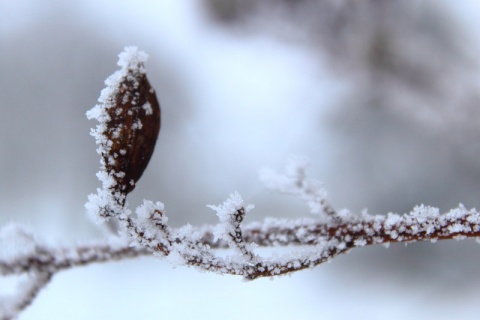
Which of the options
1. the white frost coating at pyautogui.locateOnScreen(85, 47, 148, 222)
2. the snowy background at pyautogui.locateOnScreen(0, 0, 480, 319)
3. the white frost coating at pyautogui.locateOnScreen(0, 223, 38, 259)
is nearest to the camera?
the white frost coating at pyautogui.locateOnScreen(85, 47, 148, 222)

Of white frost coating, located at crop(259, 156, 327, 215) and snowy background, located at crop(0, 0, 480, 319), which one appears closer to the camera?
white frost coating, located at crop(259, 156, 327, 215)

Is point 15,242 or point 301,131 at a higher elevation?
point 301,131

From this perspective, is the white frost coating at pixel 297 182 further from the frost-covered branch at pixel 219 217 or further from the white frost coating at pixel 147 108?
the white frost coating at pixel 147 108

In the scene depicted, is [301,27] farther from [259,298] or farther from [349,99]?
[259,298]

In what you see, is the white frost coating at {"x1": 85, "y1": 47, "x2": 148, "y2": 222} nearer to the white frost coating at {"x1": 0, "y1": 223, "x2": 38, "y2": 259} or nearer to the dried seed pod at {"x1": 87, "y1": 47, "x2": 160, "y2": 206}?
the dried seed pod at {"x1": 87, "y1": 47, "x2": 160, "y2": 206}

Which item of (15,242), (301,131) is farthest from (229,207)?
(301,131)

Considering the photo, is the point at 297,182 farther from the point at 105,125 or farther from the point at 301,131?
the point at 301,131

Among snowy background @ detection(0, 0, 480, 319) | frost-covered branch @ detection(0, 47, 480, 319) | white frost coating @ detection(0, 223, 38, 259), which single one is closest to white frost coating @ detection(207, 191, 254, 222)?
frost-covered branch @ detection(0, 47, 480, 319)
